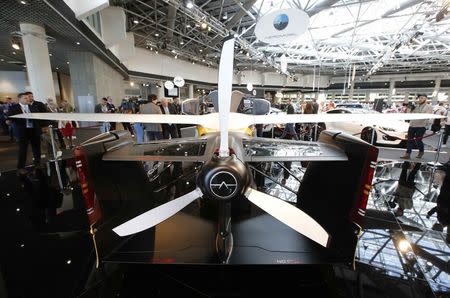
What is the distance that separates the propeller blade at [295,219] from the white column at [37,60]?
9.48 metres

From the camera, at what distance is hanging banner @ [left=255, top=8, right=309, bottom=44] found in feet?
15.7

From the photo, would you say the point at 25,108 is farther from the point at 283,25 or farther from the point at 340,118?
the point at 340,118

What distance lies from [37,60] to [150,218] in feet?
30.2

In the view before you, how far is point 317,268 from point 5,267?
2.94 metres

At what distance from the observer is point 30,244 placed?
2.43m

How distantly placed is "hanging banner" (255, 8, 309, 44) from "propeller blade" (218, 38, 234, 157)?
12.6 ft

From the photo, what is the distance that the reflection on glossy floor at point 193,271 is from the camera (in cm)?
188

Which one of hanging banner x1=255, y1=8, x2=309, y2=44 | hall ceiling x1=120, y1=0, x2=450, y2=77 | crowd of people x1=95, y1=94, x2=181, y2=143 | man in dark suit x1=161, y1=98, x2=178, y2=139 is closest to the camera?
hanging banner x1=255, y1=8, x2=309, y2=44

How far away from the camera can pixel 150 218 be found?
5.22 ft

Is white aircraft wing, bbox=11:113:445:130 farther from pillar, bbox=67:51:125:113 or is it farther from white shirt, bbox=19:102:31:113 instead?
pillar, bbox=67:51:125:113

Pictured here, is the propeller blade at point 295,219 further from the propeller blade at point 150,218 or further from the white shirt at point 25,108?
the white shirt at point 25,108

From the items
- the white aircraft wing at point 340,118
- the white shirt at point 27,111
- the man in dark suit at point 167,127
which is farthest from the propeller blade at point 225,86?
the man in dark suit at point 167,127

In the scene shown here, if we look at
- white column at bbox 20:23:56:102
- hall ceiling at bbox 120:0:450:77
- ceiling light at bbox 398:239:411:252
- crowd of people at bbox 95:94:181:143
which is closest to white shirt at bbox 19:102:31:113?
crowd of people at bbox 95:94:181:143

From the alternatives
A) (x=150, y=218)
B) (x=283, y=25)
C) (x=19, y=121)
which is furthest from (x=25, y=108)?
(x=283, y=25)
